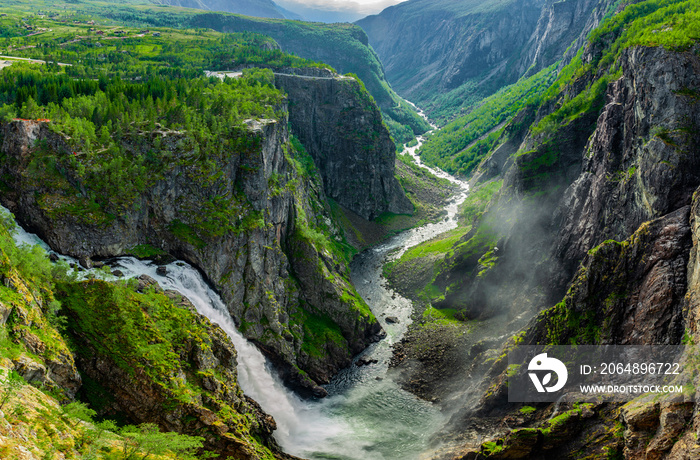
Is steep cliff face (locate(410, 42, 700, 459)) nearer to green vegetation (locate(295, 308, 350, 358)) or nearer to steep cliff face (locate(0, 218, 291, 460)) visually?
green vegetation (locate(295, 308, 350, 358))

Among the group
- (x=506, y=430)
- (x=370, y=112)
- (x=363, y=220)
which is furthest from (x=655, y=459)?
(x=370, y=112)

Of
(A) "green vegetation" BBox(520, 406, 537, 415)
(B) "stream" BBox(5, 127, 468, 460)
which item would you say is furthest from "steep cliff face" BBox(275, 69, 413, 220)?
(A) "green vegetation" BBox(520, 406, 537, 415)

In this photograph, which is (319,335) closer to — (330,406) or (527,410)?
(330,406)

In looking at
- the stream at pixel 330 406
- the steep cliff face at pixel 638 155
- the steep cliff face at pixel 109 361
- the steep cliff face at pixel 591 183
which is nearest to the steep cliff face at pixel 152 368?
the steep cliff face at pixel 109 361

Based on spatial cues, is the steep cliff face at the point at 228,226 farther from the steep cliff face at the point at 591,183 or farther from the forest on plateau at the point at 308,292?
the steep cliff face at the point at 591,183

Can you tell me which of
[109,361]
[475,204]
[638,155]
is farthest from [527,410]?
[475,204]

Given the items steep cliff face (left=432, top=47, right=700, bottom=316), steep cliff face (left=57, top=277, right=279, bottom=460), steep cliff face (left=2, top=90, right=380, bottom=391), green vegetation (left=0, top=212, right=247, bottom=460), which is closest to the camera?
green vegetation (left=0, top=212, right=247, bottom=460)
